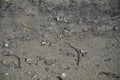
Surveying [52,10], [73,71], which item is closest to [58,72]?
[73,71]

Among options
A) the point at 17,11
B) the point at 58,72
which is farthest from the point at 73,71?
the point at 17,11

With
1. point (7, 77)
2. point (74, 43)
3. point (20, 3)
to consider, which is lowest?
point (7, 77)

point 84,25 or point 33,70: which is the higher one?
point 84,25

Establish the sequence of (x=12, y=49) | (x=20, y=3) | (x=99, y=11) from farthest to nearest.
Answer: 1. (x=20, y=3)
2. (x=99, y=11)
3. (x=12, y=49)

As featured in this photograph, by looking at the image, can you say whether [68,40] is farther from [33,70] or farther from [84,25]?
[33,70]

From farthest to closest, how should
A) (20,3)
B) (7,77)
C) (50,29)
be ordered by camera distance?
1. (20,3)
2. (50,29)
3. (7,77)

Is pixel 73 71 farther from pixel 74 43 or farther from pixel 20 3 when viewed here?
pixel 20 3

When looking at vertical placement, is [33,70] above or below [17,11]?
below

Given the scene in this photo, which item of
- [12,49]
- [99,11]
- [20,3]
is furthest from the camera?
[20,3]

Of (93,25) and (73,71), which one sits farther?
(93,25)
